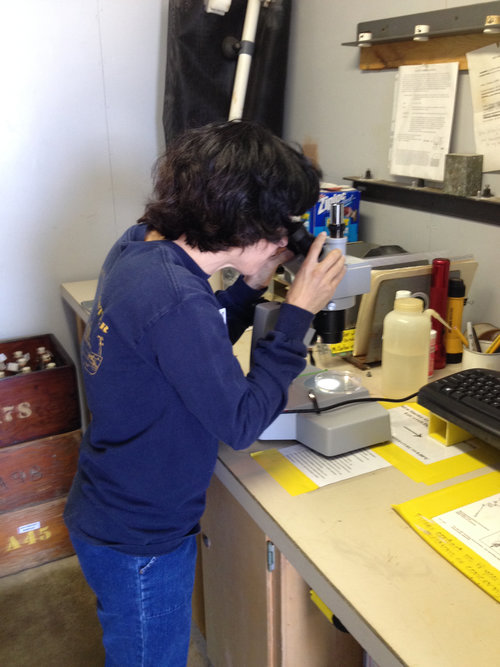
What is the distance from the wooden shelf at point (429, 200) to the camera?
151 cm

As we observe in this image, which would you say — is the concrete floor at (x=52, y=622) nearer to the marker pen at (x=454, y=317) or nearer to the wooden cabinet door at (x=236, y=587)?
the wooden cabinet door at (x=236, y=587)

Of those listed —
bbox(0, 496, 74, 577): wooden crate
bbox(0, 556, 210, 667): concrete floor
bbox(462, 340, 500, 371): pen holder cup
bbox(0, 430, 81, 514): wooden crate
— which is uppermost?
bbox(462, 340, 500, 371): pen holder cup

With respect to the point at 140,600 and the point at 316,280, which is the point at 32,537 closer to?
the point at 140,600

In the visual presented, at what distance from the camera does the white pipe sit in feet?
6.62

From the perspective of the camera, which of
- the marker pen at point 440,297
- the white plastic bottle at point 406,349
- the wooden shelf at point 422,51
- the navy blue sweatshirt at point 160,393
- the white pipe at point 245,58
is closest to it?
the navy blue sweatshirt at point 160,393

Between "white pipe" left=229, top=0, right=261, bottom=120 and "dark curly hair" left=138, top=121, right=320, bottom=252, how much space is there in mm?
1199

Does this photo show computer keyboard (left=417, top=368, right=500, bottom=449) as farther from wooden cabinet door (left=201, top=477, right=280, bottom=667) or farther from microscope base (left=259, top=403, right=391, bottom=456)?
wooden cabinet door (left=201, top=477, right=280, bottom=667)

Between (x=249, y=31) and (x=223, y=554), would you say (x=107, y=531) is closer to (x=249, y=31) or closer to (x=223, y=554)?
(x=223, y=554)

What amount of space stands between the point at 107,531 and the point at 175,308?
433mm

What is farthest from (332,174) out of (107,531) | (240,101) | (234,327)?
(107,531)

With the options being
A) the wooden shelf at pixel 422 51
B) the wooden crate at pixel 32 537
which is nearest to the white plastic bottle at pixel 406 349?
the wooden shelf at pixel 422 51

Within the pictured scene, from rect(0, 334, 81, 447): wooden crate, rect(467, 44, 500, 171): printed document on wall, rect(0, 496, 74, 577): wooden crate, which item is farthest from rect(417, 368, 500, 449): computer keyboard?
rect(0, 496, 74, 577): wooden crate

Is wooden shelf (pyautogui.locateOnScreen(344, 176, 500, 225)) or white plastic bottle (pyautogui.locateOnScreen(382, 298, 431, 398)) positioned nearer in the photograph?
white plastic bottle (pyautogui.locateOnScreen(382, 298, 431, 398))

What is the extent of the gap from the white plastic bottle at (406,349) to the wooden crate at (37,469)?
1.16m
